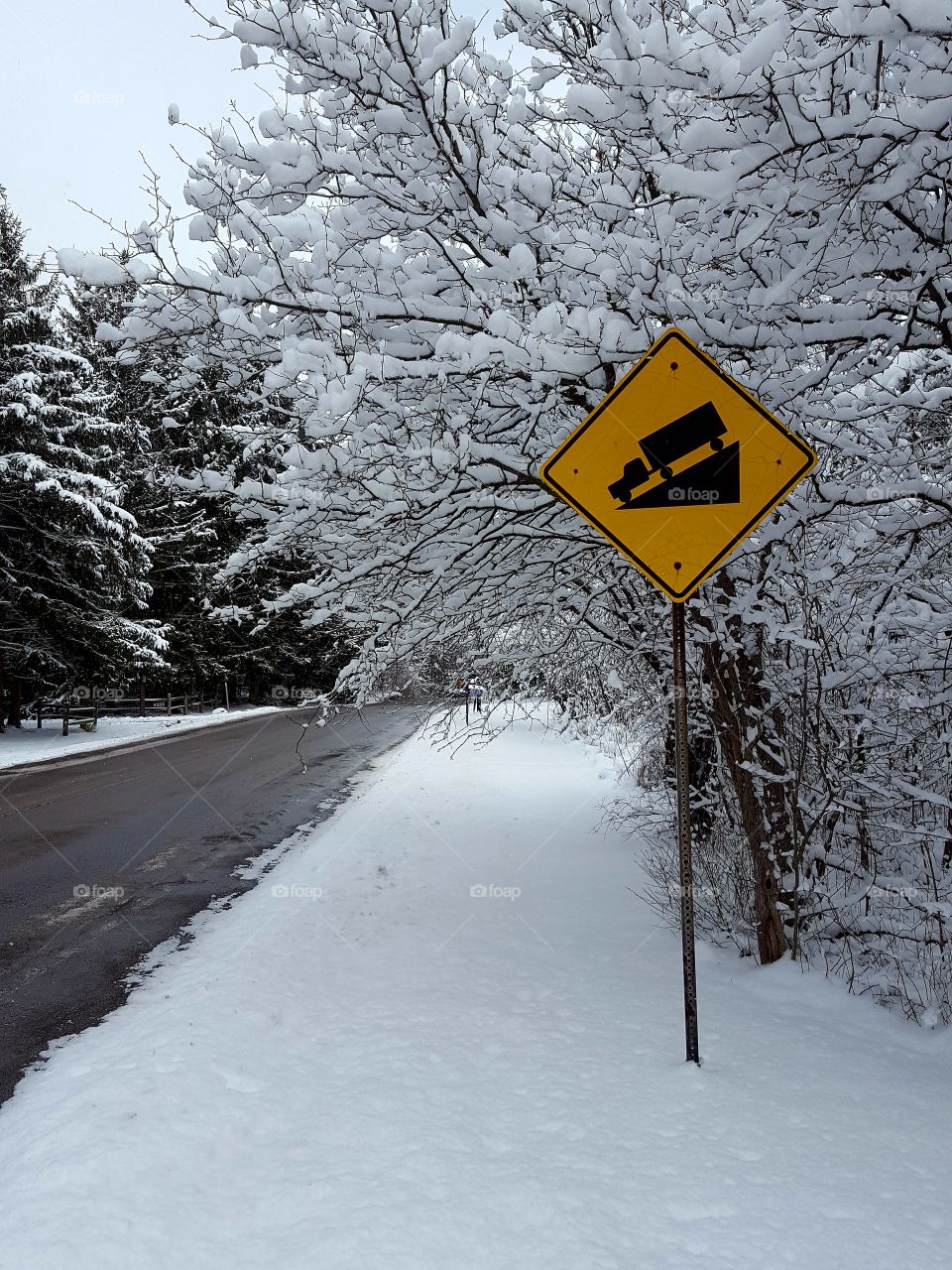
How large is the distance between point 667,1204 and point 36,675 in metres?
24.9

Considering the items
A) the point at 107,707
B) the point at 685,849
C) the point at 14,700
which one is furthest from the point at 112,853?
the point at 107,707

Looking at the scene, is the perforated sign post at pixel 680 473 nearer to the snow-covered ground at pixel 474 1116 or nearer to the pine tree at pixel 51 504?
the snow-covered ground at pixel 474 1116

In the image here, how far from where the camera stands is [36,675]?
2458cm

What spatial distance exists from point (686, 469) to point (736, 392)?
0.37 m

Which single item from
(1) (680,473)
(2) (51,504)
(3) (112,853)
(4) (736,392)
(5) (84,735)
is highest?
(2) (51,504)

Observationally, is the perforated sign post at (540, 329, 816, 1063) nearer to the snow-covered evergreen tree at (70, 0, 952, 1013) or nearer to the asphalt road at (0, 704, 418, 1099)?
the snow-covered evergreen tree at (70, 0, 952, 1013)

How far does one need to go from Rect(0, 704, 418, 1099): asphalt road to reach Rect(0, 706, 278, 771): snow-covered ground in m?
1.66

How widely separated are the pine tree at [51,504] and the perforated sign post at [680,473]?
19660 mm

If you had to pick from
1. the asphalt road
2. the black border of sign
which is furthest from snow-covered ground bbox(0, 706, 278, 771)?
the black border of sign

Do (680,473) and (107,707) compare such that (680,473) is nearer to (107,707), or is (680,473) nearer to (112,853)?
(112,853)

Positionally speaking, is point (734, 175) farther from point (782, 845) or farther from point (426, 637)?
point (782, 845)

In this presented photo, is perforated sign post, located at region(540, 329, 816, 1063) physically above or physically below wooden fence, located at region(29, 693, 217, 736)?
above

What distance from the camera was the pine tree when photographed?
2189 cm

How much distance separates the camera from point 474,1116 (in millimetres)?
3508
